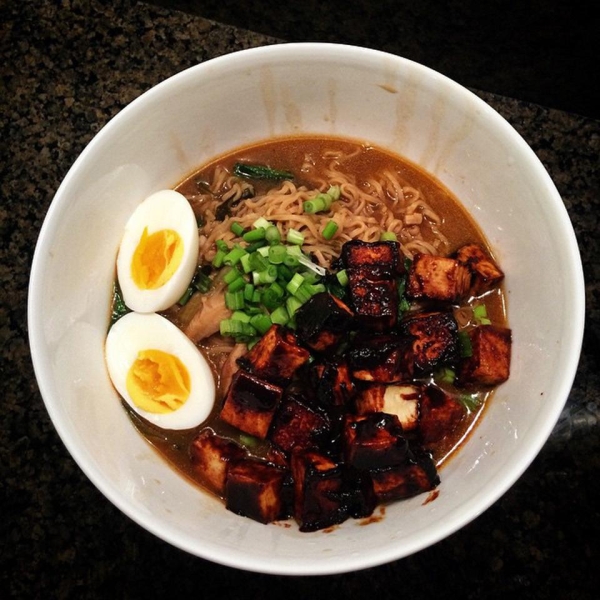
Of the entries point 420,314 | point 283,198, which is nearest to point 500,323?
point 420,314

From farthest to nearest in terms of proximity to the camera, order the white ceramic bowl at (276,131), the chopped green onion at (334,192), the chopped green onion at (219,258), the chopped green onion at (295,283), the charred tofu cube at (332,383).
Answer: the chopped green onion at (334,192), the chopped green onion at (219,258), the chopped green onion at (295,283), the charred tofu cube at (332,383), the white ceramic bowl at (276,131)

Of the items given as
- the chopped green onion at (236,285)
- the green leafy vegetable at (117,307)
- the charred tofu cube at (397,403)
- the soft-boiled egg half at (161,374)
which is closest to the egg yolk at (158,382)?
the soft-boiled egg half at (161,374)

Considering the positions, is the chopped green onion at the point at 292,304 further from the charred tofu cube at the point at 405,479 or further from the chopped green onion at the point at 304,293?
the charred tofu cube at the point at 405,479

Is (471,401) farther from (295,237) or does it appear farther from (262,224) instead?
(262,224)

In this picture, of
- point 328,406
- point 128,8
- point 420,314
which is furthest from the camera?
point 128,8

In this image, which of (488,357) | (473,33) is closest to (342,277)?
(488,357)

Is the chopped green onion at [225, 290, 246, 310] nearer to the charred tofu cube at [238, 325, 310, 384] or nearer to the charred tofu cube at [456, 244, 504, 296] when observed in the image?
the charred tofu cube at [238, 325, 310, 384]

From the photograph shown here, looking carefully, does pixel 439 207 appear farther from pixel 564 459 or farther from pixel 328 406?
pixel 564 459
